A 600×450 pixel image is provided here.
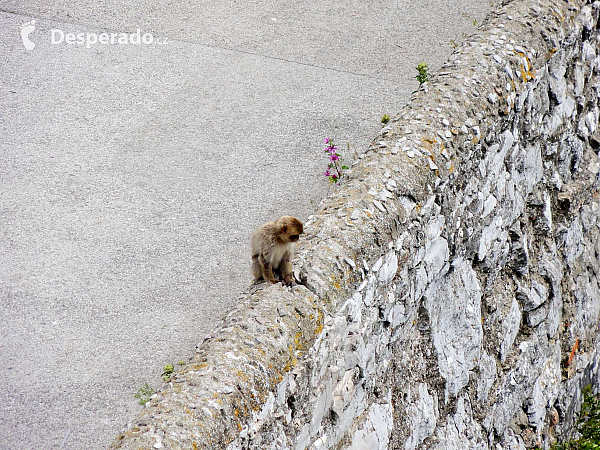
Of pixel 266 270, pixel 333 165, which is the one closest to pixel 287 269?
pixel 266 270

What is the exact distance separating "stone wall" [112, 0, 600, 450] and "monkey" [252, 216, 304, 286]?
0.20ft

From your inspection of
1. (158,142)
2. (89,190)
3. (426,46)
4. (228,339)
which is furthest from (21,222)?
(426,46)

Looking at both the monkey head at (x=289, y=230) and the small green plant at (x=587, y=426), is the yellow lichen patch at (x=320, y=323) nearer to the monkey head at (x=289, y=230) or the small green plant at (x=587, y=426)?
the monkey head at (x=289, y=230)

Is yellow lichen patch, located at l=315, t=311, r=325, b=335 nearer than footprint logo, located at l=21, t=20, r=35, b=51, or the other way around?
yellow lichen patch, located at l=315, t=311, r=325, b=335

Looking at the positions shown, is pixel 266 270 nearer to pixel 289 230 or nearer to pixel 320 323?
pixel 289 230

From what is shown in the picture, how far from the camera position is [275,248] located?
9.68 ft

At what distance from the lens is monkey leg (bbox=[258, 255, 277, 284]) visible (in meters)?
2.87

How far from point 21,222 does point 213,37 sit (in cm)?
409

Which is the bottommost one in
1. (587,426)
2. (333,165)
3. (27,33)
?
(587,426)

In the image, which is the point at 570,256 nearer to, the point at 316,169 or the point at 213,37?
the point at 316,169

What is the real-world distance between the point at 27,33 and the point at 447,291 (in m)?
7.85

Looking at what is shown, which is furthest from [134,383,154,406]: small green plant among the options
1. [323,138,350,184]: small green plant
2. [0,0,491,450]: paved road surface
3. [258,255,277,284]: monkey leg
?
[323,138,350,184]: small green plant

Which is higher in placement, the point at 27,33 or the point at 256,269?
the point at 27,33

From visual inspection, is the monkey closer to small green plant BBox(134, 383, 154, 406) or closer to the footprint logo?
small green plant BBox(134, 383, 154, 406)
